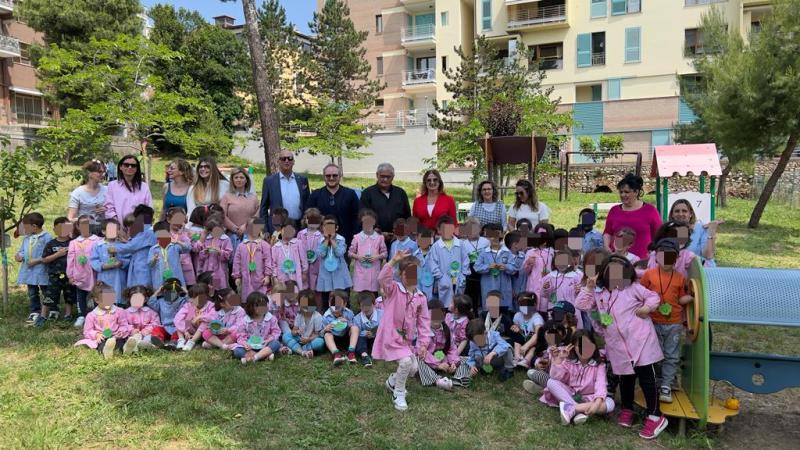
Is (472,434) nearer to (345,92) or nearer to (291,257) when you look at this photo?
(291,257)

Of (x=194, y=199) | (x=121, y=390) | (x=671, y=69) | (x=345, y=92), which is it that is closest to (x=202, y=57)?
(x=345, y=92)

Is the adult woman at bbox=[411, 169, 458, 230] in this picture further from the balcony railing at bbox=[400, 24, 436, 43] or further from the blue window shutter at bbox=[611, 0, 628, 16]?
the balcony railing at bbox=[400, 24, 436, 43]

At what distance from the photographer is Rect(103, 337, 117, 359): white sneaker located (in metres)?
5.71

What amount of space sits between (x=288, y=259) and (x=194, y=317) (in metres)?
1.14

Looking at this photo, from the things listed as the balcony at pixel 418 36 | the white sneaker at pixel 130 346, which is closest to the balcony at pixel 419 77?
the balcony at pixel 418 36

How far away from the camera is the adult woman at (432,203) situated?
6.53 m

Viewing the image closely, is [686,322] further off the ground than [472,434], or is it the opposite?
[686,322]

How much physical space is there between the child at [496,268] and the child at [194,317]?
2847 mm

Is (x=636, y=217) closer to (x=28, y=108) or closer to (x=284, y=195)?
(x=284, y=195)

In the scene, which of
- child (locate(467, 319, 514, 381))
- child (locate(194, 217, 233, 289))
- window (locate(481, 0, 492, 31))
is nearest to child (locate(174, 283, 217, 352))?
child (locate(194, 217, 233, 289))

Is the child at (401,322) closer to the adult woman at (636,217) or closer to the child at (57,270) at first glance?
the adult woman at (636,217)

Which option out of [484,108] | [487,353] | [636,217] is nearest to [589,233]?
[636,217]

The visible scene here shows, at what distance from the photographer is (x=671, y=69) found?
98.8 ft

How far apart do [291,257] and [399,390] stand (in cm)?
220
